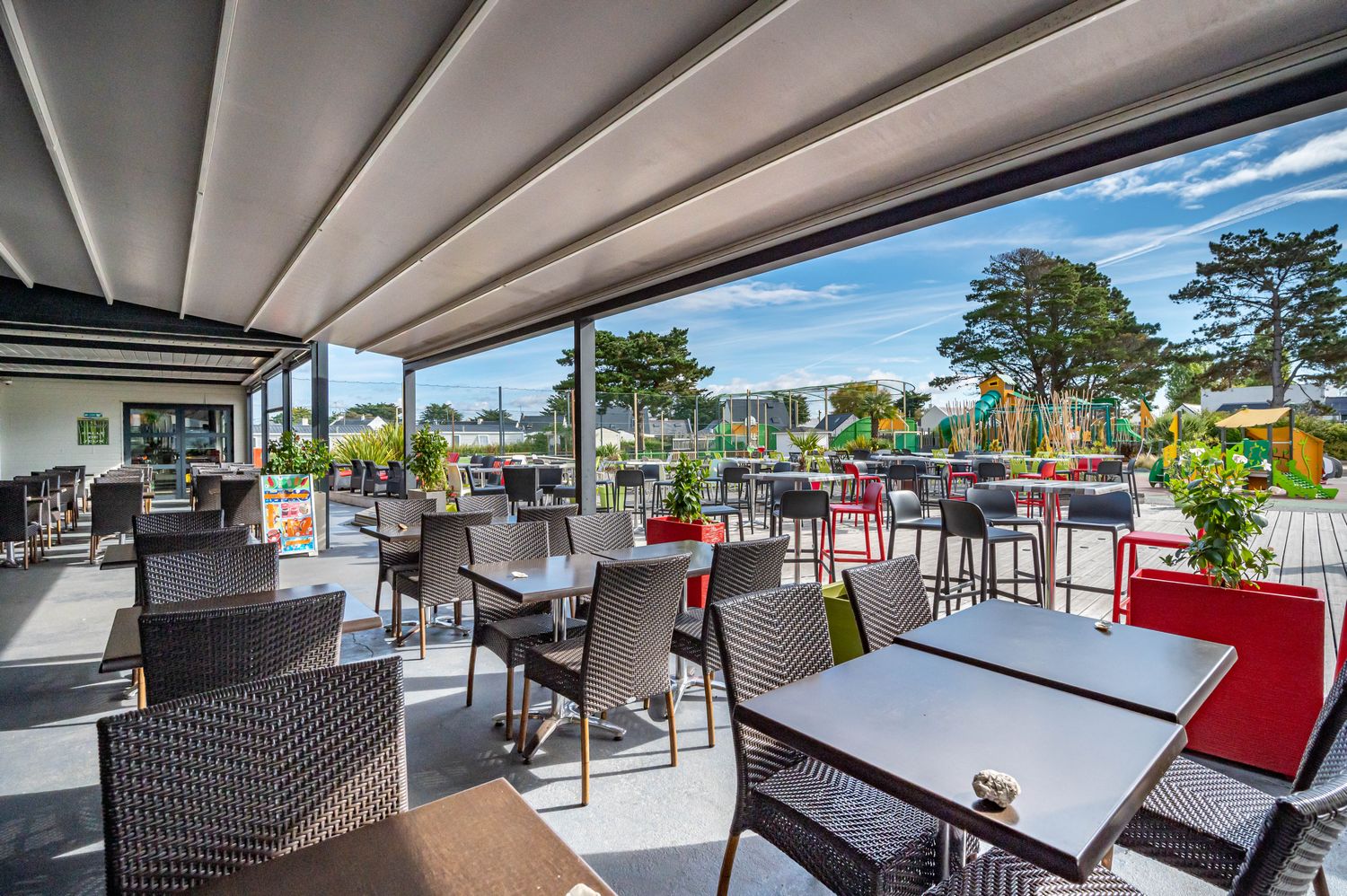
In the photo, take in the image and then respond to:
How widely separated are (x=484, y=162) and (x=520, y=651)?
2.99 meters

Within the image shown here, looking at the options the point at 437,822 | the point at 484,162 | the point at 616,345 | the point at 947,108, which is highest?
the point at 616,345

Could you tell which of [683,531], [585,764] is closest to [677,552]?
[683,531]

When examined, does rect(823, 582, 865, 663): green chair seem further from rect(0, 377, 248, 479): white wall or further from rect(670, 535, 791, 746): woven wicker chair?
rect(0, 377, 248, 479): white wall

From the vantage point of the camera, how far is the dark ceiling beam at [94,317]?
7.38 meters

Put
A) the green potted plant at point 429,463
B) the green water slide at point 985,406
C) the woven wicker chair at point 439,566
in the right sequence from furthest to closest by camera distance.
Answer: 1. the green water slide at point 985,406
2. the green potted plant at point 429,463
3. the woven wicker chair at point 439,566

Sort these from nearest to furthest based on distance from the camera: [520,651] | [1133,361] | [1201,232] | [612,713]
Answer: [520,651] → [612,713] → [1201,232] → [1133,361]

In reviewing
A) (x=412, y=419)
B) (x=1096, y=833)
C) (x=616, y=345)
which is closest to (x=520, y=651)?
(x=1096, y=833)

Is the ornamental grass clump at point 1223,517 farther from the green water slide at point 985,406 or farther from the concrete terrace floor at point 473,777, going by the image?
the green water slide at point 985,406

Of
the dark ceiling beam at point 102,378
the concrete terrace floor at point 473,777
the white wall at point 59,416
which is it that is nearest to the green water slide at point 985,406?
the concrete terrace floor at point 473,777

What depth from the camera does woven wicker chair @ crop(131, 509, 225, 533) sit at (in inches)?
146

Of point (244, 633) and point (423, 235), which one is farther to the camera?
point (423, 235)

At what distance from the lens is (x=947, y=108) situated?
9.84ft

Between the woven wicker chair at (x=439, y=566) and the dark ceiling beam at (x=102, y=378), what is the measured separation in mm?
15086

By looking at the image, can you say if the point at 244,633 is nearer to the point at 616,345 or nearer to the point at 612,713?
the point at 612,713
